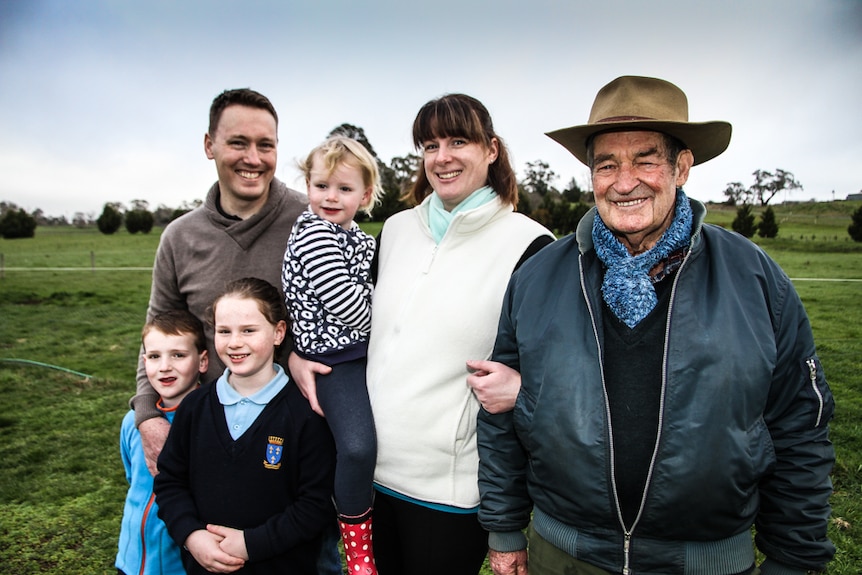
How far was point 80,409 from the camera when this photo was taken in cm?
667

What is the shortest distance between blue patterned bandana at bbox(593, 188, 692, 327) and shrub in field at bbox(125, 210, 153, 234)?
50.7 meters

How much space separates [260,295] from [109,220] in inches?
1945

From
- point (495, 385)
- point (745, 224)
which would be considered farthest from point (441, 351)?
point (745, 224)

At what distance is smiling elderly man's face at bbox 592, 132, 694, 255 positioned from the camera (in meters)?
1.84

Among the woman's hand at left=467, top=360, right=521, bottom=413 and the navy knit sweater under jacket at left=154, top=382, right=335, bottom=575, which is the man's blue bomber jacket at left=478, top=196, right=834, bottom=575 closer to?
the woman's hand at left=467, top=360, right=521, bottom=413

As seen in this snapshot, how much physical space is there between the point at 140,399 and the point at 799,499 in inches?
109

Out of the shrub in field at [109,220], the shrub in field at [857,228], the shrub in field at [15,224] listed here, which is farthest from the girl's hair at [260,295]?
the shrub in field at [109,220]

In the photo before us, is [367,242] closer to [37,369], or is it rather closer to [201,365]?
[201,365]

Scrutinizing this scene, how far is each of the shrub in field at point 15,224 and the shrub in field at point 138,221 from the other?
23.5ft

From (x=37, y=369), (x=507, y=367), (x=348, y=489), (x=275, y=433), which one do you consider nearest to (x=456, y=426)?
(x=507, y=367)

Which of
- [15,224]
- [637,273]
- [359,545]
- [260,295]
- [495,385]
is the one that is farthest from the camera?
[15,224]

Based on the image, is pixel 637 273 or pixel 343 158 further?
pixel 343 158

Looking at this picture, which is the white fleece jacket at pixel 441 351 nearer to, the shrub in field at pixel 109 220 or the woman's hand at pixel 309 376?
the woman's hand at pixel 309 376

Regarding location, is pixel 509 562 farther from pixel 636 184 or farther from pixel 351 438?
pixel 636 184
